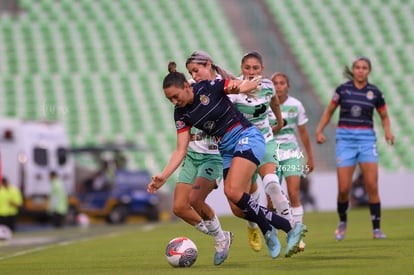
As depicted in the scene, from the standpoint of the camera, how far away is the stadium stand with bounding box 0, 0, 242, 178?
3519 cm

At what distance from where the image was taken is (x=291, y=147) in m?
13.7

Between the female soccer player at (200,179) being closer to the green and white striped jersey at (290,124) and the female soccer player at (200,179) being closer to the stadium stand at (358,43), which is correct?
the green and white striped jersey at (290,124)

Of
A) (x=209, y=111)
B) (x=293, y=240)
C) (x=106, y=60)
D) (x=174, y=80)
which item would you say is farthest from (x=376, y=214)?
(x=106, y=60)

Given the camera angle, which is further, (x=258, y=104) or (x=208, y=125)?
(x=258, y=104)

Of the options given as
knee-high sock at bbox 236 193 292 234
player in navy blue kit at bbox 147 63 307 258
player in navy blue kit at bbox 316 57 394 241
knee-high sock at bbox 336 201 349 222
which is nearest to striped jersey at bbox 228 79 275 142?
player in navy blue kit at bbox 147 63 307 258

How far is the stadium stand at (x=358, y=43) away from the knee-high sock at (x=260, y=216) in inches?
1018

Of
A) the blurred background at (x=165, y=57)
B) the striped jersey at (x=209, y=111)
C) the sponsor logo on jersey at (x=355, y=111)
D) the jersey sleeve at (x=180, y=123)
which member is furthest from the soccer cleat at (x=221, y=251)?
the blurred background at (x=165, y=57)

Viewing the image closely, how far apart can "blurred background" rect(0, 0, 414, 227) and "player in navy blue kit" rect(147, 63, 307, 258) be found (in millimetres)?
22229

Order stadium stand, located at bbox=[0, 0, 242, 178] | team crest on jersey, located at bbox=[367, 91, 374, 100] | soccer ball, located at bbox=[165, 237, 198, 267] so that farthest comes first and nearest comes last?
1. stadium stand, located at bbox=[0, 0, 242, 178]
2. team crest on jersey, located at bbox=[367, 91, 374, 100]
3. soccer ball, located at bbox=[165, 237, 198, 267]

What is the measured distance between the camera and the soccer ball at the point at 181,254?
34.8 ft

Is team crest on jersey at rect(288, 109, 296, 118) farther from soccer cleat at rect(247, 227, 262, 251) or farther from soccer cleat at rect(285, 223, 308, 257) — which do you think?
soccer cleat at rect(285, 223, 308, 257)

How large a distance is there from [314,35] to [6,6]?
12228 mm

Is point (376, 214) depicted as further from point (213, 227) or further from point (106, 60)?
point (106, 60)

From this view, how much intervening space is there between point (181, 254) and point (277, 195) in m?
1.30
